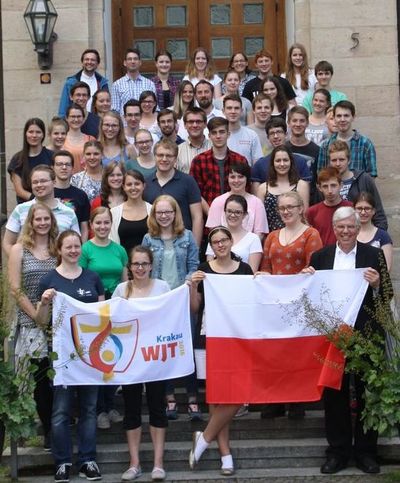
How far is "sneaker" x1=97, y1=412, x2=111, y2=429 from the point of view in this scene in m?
10.1

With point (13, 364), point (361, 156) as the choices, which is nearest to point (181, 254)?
point (13, 364)

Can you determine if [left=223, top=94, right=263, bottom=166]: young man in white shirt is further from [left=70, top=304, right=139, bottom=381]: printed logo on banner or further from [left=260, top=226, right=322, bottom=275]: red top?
[left=70, top=304, right=139, bottom=381]: printed logo on banner

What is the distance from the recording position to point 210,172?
38.3 feet

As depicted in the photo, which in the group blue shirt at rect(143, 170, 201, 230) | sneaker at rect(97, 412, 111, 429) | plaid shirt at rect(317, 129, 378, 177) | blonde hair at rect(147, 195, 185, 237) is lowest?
A: sneaker at rect(97, 412, 111, 429)

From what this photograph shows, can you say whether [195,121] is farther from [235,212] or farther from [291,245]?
[291,245]

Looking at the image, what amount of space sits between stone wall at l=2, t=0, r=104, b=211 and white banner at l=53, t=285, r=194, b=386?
17.9 ft

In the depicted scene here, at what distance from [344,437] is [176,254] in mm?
2107

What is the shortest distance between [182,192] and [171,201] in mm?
1049

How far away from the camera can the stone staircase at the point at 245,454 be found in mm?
9586

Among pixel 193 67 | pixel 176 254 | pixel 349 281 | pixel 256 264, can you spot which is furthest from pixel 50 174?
pixel 193 67

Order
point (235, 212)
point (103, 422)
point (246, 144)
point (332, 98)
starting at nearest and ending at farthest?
point (103, 422) < point (235, 212) < point (246, 144) < point (332, 98)

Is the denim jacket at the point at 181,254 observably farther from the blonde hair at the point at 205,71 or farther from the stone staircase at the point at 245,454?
the blonde hair at the point at 205,71

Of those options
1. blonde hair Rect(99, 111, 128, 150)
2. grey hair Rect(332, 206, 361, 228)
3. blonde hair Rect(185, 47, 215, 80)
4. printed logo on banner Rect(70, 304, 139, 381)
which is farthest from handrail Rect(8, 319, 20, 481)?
blonde hair Rect(185, 47, 215, 80)

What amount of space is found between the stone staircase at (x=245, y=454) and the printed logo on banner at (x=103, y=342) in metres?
0.76
